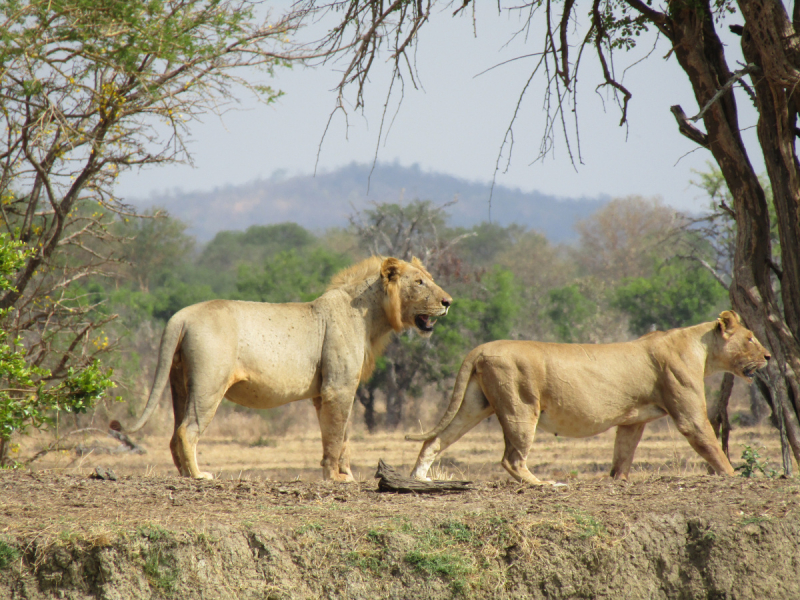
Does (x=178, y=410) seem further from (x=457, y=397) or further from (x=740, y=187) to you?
(x=740, y=187)

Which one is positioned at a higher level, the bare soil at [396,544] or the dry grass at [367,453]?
the bare soil at [396,544]

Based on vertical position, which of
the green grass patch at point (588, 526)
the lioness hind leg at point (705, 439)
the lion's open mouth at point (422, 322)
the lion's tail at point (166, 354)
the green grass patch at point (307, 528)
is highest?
the lion's open mouth at point (422, 322)

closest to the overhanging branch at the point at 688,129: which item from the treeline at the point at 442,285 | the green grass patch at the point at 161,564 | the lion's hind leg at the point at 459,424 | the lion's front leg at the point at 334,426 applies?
the lion's hind leg at the point at 459,424

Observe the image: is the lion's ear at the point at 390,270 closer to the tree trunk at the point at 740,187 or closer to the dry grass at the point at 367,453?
the tree trunk at the point at 740,187

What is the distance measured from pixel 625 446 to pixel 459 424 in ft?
5.30

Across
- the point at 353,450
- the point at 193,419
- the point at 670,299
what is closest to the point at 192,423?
the point at 193,419

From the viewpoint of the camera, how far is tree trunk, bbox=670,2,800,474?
24.7 feet

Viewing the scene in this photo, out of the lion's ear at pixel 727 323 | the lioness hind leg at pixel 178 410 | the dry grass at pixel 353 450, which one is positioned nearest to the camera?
the lioness hind leg at pixel 178 410

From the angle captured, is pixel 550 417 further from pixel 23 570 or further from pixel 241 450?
pixel 241 450

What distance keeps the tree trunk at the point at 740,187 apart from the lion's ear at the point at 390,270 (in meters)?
3.44

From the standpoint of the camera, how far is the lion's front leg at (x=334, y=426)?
6.86 meters

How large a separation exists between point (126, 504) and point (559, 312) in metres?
29.0

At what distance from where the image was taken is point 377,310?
7.47 metres

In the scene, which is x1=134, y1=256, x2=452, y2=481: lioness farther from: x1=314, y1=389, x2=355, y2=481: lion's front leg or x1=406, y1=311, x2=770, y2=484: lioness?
x1=406, y1=311, x2=770, y2=484: lioness
